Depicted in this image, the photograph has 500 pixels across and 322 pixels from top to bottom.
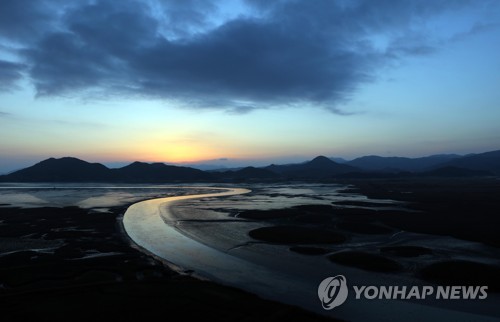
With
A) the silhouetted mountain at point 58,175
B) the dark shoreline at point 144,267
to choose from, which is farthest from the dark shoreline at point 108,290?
the silhouetted mountain at point 58,175

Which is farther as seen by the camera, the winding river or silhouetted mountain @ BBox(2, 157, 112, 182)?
silhouetted mountain @ BBox(2, 157, 112, 182)

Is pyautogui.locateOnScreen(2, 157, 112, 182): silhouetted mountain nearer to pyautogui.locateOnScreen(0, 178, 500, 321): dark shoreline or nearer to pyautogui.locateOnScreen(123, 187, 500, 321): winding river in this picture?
pyautogui.locateOnScreen(0, 178, 500, 321): dark shoreline

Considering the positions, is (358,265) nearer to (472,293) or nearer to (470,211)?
(472,293)
